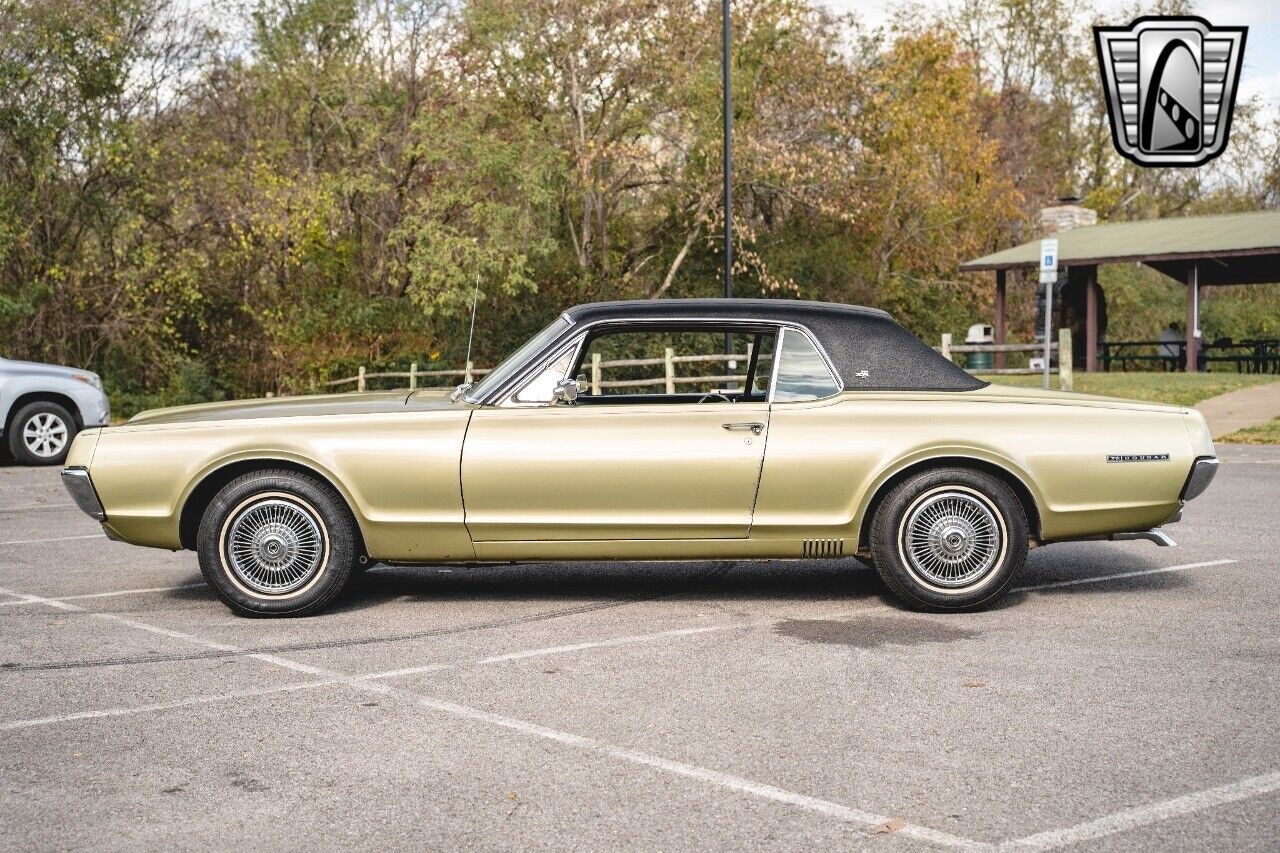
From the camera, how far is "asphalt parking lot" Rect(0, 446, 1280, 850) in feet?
13.2

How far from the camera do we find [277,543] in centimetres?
692

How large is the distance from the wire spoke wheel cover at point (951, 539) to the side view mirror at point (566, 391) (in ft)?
5.70

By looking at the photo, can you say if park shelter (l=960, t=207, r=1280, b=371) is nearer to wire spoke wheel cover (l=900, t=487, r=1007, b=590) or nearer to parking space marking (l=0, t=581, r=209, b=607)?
wire spoke wheel cover (l=900, t=487, r=1007, b=590)

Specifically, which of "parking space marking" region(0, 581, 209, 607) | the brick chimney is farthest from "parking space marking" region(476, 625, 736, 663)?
the brick chimney

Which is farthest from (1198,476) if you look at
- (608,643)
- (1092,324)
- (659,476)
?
(1092,324)

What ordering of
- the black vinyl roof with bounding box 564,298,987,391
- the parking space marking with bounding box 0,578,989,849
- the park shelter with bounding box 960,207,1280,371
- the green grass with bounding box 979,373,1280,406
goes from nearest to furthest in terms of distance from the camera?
the parking space marking with bounding box 0,578,989,849, the black vinyl roof with bounding box 564,298,987,391, the green grass with bounding box 979,373,1280,406, the park shelter with bounding box 960,207,1280,371

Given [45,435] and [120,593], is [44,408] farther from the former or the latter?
[120,593]

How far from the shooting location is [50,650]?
250 inches

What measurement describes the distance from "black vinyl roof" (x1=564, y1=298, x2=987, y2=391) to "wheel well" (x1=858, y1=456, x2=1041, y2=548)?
0.41m

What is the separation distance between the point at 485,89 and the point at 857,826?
1161 inches

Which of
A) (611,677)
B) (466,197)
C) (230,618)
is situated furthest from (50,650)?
(466,197)

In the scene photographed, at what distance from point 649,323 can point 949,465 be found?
165cm

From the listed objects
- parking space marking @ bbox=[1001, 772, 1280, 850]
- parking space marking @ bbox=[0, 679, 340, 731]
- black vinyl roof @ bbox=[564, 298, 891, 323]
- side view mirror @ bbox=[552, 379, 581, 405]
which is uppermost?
black vinyl roof @ bbox=[564, 298, 891, 323]

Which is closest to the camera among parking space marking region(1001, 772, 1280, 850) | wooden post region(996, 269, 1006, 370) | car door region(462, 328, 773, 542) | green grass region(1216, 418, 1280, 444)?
parking space marking region(1001, 772, 1280, 850)
